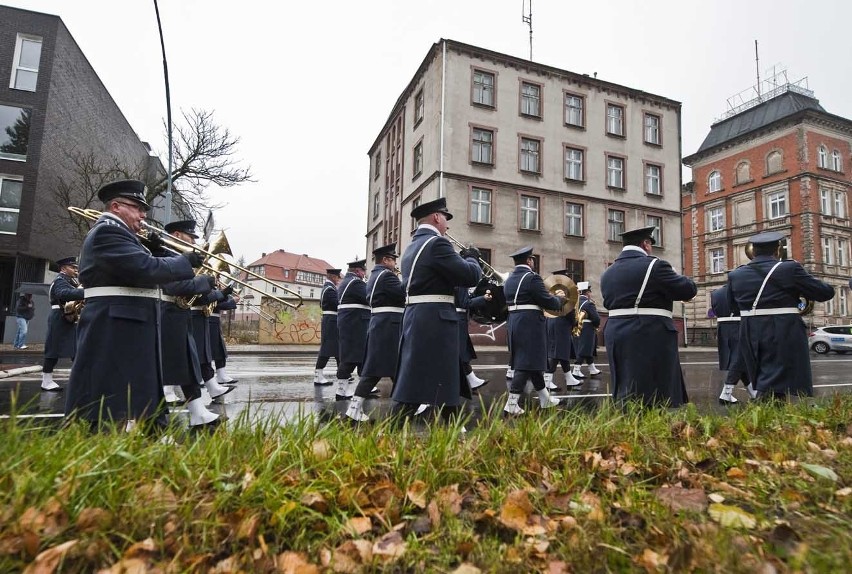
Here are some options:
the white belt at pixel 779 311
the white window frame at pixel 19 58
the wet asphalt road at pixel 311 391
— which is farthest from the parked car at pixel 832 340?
the white window frame at pixel 19 58

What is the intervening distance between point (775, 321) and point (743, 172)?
43.8 metres

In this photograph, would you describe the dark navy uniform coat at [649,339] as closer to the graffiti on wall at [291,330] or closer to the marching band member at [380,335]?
the marching band member at [380,335]

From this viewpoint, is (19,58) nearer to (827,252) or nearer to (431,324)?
(431,324)

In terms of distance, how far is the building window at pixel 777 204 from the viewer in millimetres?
38156

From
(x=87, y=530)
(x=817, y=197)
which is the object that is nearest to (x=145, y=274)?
(x=87, y=530)

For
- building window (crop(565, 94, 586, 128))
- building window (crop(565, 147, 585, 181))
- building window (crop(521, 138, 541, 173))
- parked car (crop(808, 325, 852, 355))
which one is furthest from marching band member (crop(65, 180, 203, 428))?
parked car (crop(808, 325, 852, 355))

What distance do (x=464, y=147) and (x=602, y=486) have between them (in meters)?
23.9

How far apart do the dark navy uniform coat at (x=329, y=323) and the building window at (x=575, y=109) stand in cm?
2229

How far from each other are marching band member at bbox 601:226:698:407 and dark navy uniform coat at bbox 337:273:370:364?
159 inches

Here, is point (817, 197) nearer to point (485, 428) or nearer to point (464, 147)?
point (464, 147)

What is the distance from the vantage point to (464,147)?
2492 cm

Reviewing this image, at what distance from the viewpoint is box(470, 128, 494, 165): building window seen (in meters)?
25.3

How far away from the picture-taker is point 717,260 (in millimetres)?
42719

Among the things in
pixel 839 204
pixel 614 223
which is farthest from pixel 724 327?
pixel 839 204
